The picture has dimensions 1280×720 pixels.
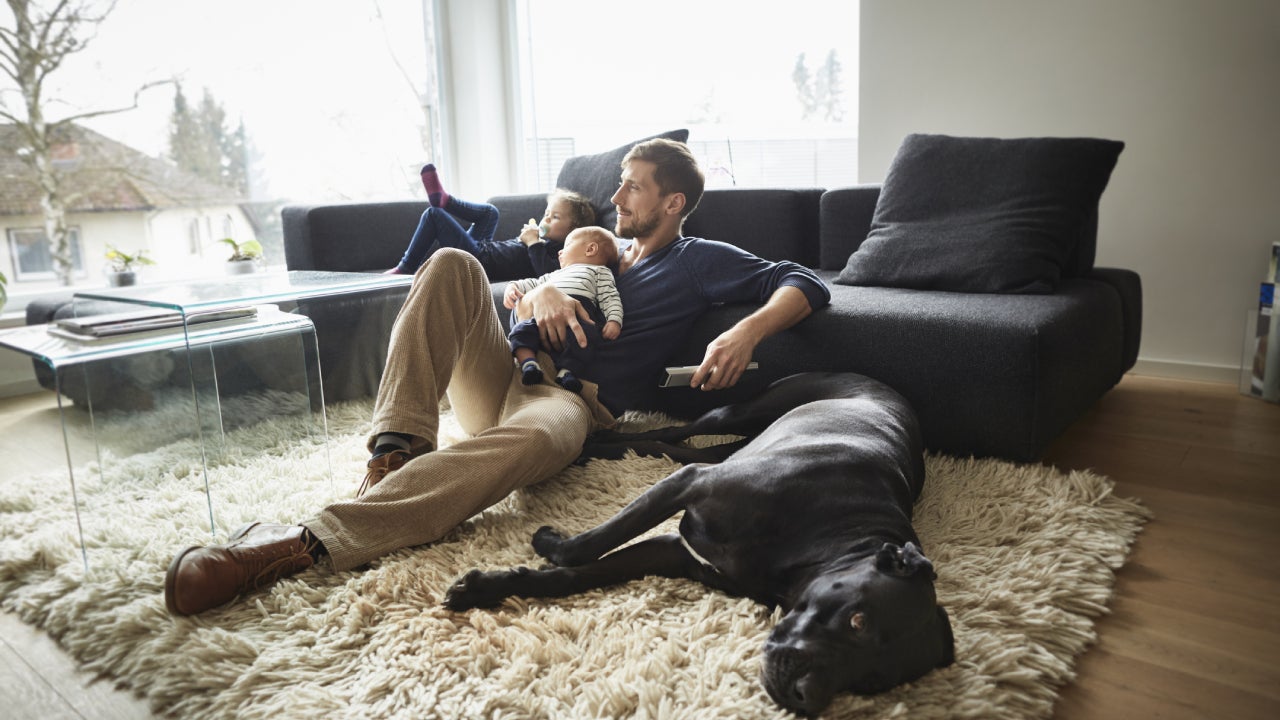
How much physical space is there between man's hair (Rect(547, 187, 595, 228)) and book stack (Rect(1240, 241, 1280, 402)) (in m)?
2.20

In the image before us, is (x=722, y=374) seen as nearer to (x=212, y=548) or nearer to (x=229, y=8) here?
(x=212, y=548)

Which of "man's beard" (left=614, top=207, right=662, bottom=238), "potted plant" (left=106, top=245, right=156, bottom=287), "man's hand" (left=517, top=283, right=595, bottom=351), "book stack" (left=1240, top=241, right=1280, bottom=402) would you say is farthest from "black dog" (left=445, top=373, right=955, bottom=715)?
"potted plant" (left=106, top=245, right=156, bottom=287)

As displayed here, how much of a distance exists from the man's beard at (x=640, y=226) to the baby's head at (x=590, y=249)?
0.30 ft

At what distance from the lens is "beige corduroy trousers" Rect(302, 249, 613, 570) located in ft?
5.27

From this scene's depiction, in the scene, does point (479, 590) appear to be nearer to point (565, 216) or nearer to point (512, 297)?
point (512, 297)

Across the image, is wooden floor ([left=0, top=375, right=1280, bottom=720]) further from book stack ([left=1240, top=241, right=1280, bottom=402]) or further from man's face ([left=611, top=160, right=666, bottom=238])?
man's face ([left=611, top=160, right=666, bottom=238])

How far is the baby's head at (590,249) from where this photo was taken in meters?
2.34

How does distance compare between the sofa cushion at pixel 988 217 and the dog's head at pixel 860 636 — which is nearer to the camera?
the dog's head at pixel 860 636

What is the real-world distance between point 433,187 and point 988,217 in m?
1.75

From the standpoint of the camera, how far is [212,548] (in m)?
1.47

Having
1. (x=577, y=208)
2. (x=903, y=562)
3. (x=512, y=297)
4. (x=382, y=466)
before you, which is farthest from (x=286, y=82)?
(x=903, y=562)

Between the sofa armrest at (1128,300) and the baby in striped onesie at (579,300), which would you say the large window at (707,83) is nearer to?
the sofa armrest at (1128,300)

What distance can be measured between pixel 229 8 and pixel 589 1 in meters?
1.84

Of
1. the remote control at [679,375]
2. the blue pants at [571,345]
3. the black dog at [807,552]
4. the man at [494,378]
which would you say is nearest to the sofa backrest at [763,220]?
the man at [494,378]
